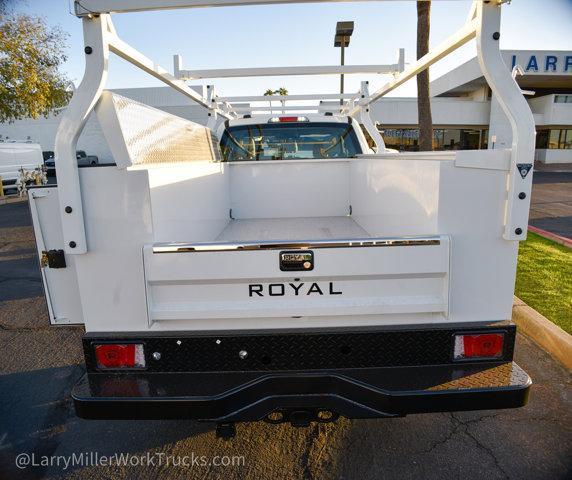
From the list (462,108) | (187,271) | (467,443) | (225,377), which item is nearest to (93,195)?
(187,271)

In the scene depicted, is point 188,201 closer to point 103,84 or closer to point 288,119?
point 103,84

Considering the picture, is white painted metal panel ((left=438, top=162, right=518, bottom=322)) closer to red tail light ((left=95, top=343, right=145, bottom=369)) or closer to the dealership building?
red tail light ((left=95, top=343, right=145, bottom=369))

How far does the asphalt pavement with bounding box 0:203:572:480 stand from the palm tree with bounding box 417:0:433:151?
297 inches

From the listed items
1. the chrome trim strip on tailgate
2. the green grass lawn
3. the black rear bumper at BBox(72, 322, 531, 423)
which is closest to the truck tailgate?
the chrome trim strip on tailgate

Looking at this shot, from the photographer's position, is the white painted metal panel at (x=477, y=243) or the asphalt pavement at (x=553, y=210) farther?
the asphalt pavement at (x=553, y=210)

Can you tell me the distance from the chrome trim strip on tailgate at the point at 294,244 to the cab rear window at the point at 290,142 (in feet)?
10.6

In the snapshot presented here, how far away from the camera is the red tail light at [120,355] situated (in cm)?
215

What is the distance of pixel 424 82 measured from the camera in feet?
31.2

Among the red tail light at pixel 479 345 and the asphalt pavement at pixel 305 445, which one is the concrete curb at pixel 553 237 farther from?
the red tail light at pixel 479 345

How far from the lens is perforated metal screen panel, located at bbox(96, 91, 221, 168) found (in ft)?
6.84

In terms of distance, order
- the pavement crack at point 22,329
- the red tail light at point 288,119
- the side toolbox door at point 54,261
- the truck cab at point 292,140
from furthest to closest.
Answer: the red tail light at point 288,119
the truck cab at point 292,140
the pavement crack at point 22,329
the side toolbox door at point 54,261

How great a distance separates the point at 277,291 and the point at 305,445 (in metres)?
1.18

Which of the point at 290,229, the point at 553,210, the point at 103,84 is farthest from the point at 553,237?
the point at 103,84

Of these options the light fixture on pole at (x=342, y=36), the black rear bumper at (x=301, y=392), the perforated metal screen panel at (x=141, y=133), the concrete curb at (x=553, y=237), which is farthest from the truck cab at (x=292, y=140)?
the light fixture on pole at (x=342, y=36)
